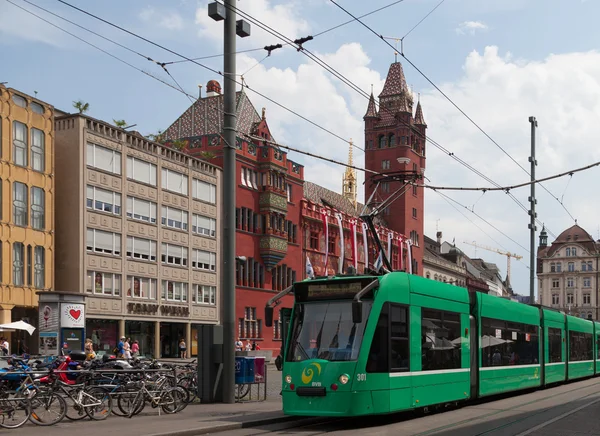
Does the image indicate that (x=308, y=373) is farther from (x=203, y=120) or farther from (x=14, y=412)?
(x=203, y=120)

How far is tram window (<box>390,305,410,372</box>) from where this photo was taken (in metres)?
16.6

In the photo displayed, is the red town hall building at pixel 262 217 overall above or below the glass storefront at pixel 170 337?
above

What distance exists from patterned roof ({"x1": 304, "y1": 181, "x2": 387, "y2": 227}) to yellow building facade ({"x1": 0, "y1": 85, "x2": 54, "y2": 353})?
36444 mm

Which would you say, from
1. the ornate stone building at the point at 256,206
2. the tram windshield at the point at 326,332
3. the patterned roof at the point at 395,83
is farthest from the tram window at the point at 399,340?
the patterned roof at the point at 395,83

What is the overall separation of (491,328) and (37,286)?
95.9 feet

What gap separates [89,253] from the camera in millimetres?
48125

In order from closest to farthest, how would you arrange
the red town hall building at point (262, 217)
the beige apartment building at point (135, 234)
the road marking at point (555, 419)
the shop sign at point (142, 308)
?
the road marking at point (555, 419)
the beige apartment building at point (135, 234)
the shop sign at point (142, 308)
the red town hall building at point (262, 217)

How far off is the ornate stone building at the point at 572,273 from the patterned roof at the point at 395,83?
58.6 metres

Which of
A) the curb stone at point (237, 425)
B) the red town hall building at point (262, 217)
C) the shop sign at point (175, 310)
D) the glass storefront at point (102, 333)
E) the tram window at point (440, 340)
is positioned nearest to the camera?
the curb stone at point (237, 425)

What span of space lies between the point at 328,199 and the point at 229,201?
67884mm

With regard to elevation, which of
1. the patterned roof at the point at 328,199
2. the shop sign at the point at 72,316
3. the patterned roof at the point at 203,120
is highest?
the patterned roof at the point at 203,120

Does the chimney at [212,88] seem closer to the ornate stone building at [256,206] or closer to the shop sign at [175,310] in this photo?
the ornate stone building at [256,206]

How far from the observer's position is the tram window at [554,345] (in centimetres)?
2912

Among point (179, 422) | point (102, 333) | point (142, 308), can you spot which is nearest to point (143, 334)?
point (142, 308)
